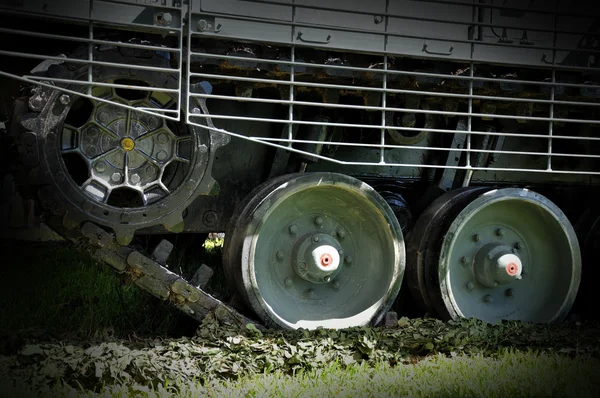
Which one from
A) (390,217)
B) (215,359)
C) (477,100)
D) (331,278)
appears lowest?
(215,359)

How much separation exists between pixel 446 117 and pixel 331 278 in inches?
57.8

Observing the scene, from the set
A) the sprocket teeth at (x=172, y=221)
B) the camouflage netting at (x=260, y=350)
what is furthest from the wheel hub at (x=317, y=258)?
the sprocket teeth at (x=172, y=221)

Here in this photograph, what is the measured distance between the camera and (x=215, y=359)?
4586mm

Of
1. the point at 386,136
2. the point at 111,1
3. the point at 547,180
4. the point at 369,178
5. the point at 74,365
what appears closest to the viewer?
the point at 74,365

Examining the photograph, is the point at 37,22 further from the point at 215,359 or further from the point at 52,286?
the point at 52,286

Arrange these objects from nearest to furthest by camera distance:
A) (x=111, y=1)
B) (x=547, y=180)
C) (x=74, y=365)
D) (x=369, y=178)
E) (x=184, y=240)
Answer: (x=74, y=365) → (x=111, y=1) → (x=369, y=178) → (x=547, y=180) → (x=184, y=240)

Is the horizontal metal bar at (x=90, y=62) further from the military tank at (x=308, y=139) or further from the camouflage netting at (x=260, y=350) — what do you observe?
the camouflage netting at (x=260, y=350)

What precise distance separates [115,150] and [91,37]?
2.57ft

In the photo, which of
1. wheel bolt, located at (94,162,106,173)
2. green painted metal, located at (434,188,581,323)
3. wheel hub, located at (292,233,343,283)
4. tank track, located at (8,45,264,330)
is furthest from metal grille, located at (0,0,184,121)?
green painted metal, located at (434,188,581,323)

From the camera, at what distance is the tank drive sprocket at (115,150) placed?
4.62 m

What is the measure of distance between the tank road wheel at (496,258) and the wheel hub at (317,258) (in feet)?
2.32

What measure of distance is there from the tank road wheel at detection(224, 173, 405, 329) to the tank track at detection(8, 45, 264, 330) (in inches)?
12.2

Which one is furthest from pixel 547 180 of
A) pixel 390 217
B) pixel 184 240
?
pixel 184 240

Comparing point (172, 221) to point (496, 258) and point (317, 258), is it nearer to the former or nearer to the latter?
point (317, 258)
